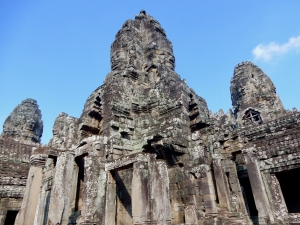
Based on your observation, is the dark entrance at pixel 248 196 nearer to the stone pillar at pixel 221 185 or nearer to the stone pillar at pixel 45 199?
the stone pillar at pixel 221 185

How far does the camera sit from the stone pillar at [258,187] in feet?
28.2

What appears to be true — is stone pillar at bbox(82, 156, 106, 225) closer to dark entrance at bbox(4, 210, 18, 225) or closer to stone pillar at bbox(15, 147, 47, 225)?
stone pillar at bbox(15, 147, 47, 225)

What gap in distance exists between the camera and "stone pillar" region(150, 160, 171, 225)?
6227 millimetres

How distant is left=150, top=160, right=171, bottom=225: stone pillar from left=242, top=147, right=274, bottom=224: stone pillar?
432 centimetres

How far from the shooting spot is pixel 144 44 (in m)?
13.8

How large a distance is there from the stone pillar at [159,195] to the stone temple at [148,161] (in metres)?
0.03

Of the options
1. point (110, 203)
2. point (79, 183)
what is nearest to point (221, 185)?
point (110, 203)

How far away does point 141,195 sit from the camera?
6.38m

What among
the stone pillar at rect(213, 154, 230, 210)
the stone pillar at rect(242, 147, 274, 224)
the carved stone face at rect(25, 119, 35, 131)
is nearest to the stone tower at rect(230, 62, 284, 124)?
the stone pillar at rect(242, 147, 274, 224)

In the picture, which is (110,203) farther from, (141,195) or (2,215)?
(2,215)

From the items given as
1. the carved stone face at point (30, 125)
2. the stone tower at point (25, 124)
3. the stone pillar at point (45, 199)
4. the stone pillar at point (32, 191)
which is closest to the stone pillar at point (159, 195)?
the stone pillar at point (32, 191)

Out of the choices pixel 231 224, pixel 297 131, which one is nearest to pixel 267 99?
pixel 297 131

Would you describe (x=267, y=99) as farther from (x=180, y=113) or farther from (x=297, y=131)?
(x=180, y=113)

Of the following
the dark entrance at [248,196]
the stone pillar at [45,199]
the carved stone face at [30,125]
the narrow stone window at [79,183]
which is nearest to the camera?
the narrow stone window at [79,183]
